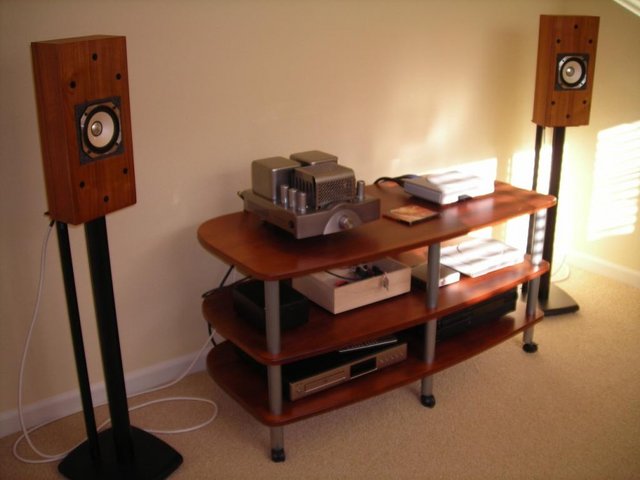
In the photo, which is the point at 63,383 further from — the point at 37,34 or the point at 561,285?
the point at 561,285

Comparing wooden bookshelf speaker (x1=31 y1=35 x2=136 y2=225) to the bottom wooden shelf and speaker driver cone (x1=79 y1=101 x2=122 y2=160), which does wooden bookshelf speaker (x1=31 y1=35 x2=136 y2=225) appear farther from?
the bottom wooden shelf

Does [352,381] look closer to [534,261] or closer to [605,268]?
[534,261]

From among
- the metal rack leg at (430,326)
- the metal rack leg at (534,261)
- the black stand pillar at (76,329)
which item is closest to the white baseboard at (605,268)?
the metal rack leg at (534,261)

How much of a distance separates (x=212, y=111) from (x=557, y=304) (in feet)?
5.00

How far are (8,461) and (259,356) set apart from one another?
2.56 ft

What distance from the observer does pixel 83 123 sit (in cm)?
151

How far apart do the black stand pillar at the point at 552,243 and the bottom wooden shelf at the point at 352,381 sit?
1.31 feet

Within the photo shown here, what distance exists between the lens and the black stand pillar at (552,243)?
2561 mm

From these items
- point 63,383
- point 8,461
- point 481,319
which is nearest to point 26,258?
point 63,383

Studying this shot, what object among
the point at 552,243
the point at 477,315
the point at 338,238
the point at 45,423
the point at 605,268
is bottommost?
the point at 45,423

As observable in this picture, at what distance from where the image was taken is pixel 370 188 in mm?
2375

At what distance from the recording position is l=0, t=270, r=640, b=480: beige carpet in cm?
193

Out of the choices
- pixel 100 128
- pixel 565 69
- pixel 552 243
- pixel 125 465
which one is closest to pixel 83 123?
pixel 100 128

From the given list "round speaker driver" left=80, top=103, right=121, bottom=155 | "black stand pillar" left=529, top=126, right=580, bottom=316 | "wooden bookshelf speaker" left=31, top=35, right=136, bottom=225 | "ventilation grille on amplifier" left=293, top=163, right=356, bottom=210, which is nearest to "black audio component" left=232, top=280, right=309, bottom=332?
"ventilation grille on amplifier" left=293, top=163, right=356, bottom=210
